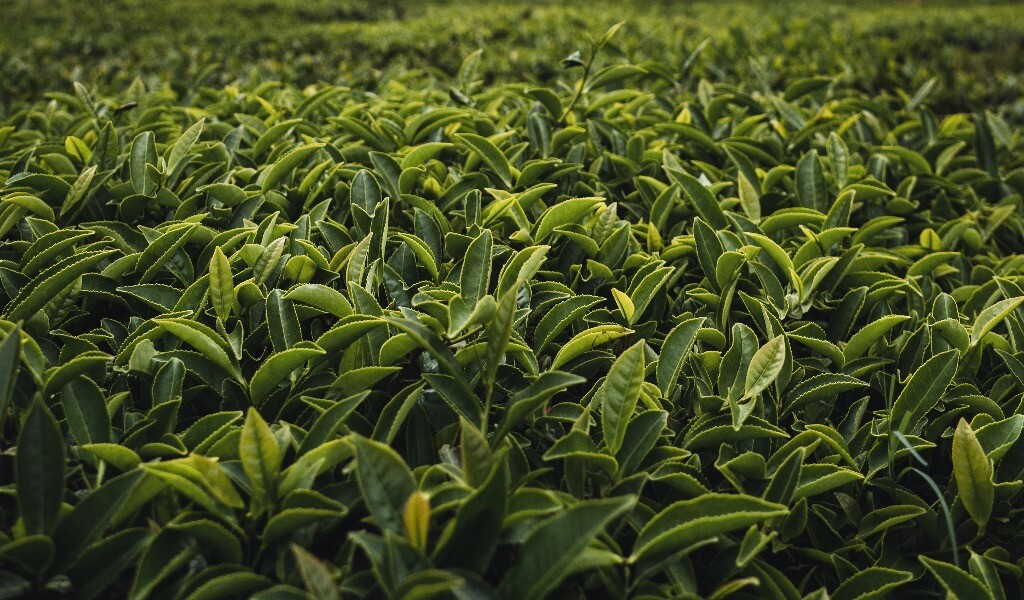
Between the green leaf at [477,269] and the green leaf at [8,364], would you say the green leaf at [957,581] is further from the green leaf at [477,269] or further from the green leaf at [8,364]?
the green leaf at [8,364]

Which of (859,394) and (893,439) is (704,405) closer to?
(893,439)

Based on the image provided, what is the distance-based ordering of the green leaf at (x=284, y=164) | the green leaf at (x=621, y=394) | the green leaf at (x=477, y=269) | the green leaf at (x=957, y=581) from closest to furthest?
the green leaf at (x=957, y=581) → the green leaf at (x=621, y=394) → the green leaf at (x=477, y=269) → the green leaf at (x=284, y=164)

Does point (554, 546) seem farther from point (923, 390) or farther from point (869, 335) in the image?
point (869, 335)

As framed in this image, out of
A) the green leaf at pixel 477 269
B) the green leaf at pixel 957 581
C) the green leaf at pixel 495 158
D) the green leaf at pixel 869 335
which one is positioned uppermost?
the green leaf at pixel 495 158

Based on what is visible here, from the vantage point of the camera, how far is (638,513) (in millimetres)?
1339

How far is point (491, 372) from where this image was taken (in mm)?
1312

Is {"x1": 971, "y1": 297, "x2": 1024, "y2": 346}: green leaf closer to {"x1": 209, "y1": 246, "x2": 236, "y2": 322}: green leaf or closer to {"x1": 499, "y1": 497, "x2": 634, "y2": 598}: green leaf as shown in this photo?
{"x1": 499, "y1": 497, "x2": 634, "y2": 598}: green leaf

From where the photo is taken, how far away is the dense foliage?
3.77ft

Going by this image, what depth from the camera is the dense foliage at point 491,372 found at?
1.15 meters

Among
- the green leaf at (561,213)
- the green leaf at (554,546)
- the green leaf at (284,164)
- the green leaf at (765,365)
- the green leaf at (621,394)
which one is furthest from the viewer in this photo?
the green leaf at (284,164)

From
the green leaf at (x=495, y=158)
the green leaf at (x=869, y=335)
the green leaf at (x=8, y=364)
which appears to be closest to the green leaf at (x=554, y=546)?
the green leaf at (x=8, y=364)

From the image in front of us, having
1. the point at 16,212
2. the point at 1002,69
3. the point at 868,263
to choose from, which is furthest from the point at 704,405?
the point at 1002,69

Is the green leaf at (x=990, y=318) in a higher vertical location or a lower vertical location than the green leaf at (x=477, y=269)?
lower

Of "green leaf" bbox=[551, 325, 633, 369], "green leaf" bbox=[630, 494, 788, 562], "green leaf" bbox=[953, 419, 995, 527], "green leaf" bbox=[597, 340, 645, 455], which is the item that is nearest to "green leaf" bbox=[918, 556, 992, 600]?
"green leaf" bbox=[953, 419, 995, 527]
